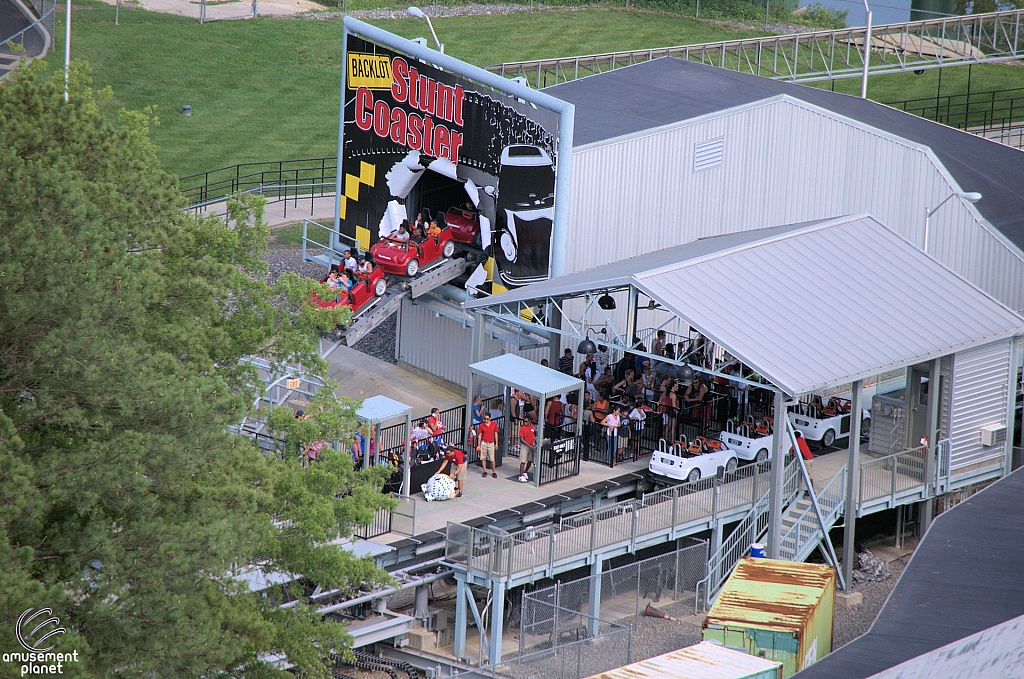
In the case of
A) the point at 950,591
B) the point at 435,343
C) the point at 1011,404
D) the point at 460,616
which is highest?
the point at 1011,404

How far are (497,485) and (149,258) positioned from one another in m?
13.6

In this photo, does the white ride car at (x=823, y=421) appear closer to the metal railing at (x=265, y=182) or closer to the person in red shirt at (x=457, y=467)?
the person in red shirt at (x=457, y=467)

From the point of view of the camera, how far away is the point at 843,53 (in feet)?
238

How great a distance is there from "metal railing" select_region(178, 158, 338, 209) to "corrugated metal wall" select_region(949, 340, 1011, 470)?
27.9m

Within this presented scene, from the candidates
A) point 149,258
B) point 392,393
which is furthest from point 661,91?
point 149,258

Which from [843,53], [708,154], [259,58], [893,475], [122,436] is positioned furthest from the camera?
[259,58]

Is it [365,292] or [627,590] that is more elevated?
[365,292]

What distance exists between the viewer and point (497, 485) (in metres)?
35.5

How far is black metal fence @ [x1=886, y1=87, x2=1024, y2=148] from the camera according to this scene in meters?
67.7

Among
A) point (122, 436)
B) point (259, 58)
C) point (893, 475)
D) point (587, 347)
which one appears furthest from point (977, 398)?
point (259, 58)

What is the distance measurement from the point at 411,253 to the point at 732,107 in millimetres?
10404

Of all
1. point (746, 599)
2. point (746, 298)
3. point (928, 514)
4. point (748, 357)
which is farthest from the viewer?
point (928, 514)

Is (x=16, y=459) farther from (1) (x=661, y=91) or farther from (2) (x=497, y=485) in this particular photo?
(1) (x=661, y=91)

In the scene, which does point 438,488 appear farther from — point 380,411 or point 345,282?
point 345,282
